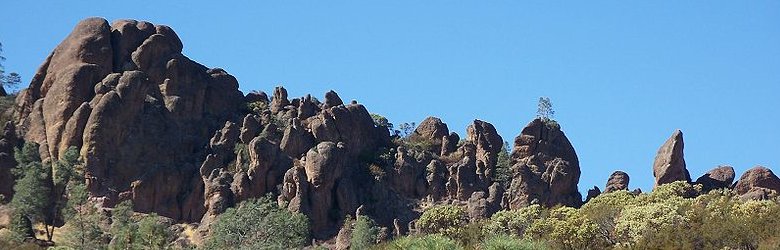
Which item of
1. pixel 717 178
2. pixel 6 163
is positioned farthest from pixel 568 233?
pixel 6 163

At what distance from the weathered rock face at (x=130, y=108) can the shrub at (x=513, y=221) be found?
25.2 metres

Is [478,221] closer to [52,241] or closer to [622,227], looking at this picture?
[622,227]

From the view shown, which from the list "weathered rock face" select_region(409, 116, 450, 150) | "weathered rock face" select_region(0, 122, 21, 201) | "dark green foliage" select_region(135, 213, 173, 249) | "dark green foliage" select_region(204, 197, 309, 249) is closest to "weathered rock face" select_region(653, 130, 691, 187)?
"weathered rock face" select_region(409, 116, 450, 150)

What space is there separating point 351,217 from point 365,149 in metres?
11.8

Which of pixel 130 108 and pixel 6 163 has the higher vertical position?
pixel 130 108

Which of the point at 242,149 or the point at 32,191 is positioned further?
the point at 242,149

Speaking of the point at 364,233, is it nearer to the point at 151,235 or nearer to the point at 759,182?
the point at 151,235

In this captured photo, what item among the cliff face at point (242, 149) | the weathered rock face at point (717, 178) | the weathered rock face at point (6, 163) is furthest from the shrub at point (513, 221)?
the weathered rock face at point (6, 163)

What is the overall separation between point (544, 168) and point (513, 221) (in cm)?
1652

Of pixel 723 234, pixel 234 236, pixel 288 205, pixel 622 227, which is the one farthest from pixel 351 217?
pixel 723 234

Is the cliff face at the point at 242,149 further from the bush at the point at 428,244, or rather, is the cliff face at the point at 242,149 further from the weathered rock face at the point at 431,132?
the bush at the point at 428,244

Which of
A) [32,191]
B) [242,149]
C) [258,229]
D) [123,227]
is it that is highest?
[242,149]

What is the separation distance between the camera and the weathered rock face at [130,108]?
13150cm

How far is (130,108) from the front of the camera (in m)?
136
